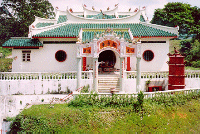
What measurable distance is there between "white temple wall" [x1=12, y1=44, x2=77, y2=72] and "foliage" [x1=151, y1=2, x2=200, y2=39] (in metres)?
24.1

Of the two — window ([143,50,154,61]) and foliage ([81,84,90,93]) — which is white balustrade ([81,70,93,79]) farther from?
window ([143,50,154,61])

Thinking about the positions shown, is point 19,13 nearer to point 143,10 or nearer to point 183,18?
point 143,10

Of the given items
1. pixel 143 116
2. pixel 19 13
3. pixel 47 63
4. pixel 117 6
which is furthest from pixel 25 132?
pixel 19 13

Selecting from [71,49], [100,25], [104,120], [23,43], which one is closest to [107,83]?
[104,120]

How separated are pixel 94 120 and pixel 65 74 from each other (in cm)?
612

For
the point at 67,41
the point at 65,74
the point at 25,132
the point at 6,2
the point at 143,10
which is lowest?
the point at 25,132

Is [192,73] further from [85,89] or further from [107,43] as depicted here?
[85,89]

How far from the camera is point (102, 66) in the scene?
18.7 meters

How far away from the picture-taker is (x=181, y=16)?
1511 inches

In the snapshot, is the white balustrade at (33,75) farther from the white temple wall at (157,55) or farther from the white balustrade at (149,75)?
the white temple wall at (157,55)

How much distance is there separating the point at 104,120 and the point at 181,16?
3265 cm

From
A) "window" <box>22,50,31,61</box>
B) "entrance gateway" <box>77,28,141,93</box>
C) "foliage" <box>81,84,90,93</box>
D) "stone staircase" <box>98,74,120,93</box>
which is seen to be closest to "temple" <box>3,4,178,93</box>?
"window" <box>22,50,31,61</box>

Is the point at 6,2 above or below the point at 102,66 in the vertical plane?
above

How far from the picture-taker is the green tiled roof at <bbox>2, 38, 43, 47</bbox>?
1794 centimetres
